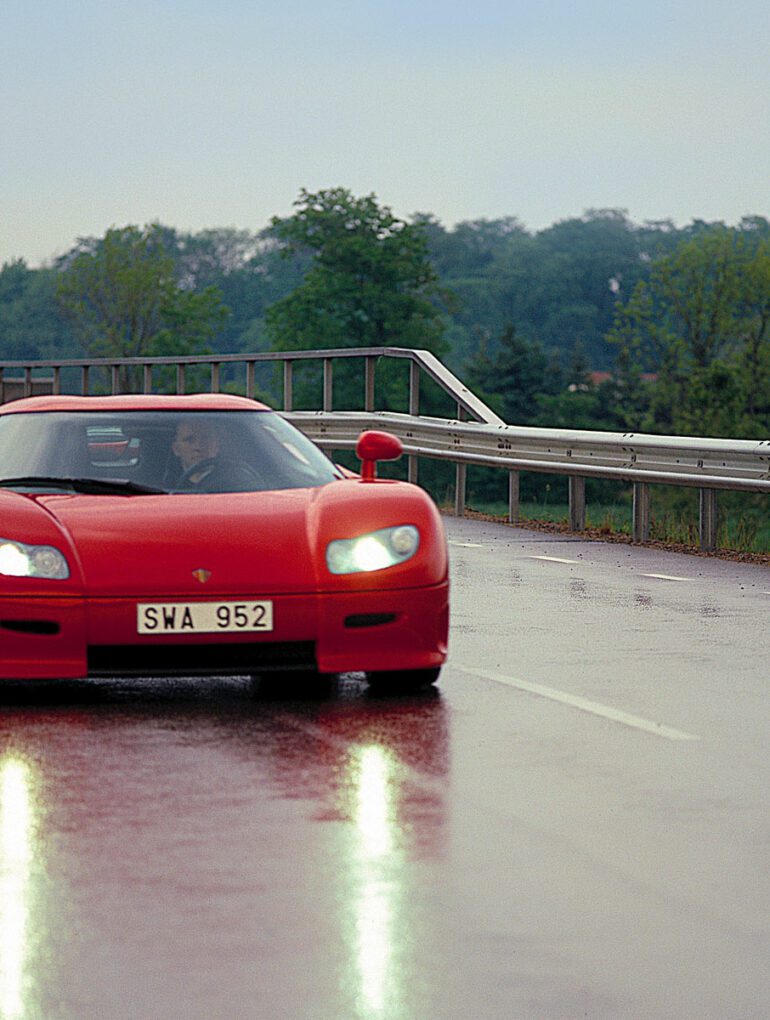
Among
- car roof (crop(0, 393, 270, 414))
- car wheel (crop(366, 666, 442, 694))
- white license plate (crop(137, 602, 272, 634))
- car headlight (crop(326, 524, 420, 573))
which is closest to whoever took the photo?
white license plate (crop(137, 602, 272, 634))

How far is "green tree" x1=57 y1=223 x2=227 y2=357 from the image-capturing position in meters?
126

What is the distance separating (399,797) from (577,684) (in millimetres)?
2564

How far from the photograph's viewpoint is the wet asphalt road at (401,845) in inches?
181

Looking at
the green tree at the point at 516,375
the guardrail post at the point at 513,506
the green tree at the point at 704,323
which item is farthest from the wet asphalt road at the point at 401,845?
the green tree at the point at 516,375

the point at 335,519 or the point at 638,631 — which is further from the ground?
the point at 335,519

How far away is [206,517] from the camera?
28.5ft

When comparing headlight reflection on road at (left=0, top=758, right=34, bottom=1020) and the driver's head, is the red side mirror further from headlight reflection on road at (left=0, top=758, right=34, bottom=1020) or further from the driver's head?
headlight reflection on road at (left=0, top=758, right=34, bottom=1020)

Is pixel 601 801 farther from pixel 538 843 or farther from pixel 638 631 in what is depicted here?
pixel 638 631

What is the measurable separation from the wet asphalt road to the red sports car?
→ 0.22 metres

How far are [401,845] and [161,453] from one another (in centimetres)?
407

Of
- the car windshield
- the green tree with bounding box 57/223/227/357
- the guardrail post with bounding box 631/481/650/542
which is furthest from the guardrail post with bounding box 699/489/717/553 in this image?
the green tree with bounding box 57/223/227/357

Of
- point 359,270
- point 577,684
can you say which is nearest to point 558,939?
point 577,684

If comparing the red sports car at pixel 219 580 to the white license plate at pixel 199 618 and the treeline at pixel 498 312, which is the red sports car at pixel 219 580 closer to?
the white license plate at pixel 199 618

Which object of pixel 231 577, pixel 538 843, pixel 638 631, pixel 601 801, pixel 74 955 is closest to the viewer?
pixel 74 955
